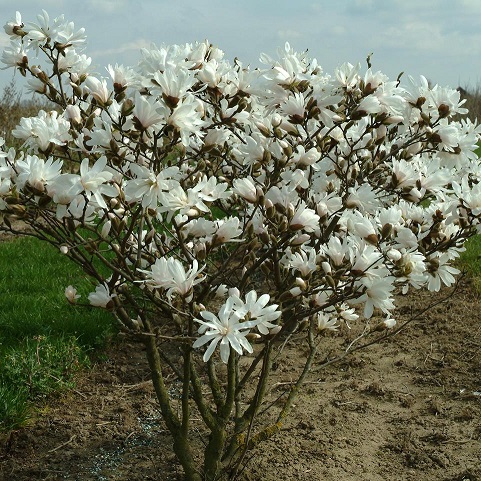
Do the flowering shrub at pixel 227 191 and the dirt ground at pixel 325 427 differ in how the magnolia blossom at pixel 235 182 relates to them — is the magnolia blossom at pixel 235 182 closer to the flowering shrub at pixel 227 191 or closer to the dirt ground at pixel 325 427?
the flowering shrub at pixel 227 191

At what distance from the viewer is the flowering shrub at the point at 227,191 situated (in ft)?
7.04

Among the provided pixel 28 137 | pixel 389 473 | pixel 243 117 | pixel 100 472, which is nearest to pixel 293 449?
pixel 389 473

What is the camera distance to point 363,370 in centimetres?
430

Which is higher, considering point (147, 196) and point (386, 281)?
point (147, 196)

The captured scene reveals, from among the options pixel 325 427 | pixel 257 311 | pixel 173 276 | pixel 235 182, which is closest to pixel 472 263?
pixel 325 427

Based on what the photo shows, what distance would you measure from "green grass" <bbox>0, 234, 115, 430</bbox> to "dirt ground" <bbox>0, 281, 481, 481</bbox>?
129 millimetres

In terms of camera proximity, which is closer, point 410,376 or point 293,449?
point 293,449

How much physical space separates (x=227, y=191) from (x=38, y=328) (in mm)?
2589

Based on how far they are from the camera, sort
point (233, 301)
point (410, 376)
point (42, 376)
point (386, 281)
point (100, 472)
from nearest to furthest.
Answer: point (233, 301)
point (386, 281)
point (100, 472)
point (42, 376)
point (410, 376)

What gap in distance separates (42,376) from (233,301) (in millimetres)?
2078

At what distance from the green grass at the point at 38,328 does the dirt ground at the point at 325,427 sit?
13 cm

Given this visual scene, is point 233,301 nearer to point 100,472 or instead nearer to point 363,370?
point 100,472

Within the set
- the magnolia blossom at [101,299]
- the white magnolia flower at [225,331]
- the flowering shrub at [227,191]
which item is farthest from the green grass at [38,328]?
the white magnolia flower at [225,331]

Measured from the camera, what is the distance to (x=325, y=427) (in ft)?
11.7
